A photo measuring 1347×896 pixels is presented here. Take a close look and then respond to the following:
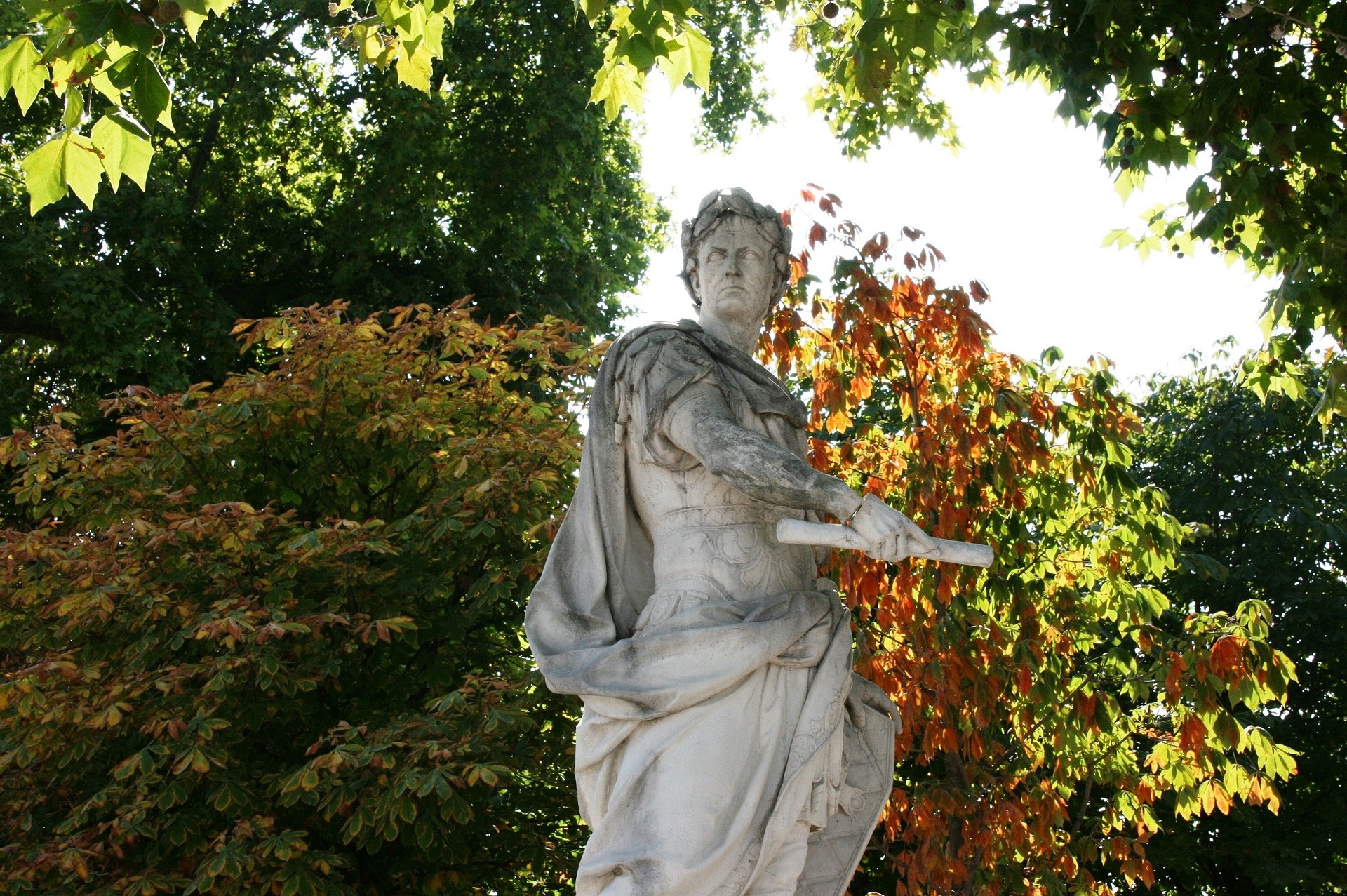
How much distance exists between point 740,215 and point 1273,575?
12.5m

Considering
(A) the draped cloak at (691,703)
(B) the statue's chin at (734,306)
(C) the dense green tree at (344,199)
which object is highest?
(C) the dense green tree at (344,199)

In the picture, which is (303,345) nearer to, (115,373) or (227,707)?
(227,707)

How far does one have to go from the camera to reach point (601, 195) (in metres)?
16.1

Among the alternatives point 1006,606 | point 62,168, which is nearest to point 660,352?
point 62,168

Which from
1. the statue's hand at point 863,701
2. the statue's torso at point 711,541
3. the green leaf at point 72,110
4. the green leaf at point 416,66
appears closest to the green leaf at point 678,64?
the green leaf at point 416,66

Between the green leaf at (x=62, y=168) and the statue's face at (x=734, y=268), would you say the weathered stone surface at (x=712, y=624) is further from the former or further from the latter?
the green leaf at (x=62, y=168)

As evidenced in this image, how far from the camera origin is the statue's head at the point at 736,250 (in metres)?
4.52

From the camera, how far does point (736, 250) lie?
453cm

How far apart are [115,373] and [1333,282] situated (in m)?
11.3

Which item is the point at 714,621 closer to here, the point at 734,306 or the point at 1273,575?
the point at 734,306

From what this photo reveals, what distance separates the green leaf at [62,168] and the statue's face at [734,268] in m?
1.75

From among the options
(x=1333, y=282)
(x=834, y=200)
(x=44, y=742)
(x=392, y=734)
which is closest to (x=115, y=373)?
(x=44, y=742)

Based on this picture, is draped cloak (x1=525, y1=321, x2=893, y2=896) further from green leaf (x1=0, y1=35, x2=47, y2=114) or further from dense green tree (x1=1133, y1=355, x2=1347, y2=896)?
dense green tree (x1=1133, y1=355, x2=1347, y2=896)

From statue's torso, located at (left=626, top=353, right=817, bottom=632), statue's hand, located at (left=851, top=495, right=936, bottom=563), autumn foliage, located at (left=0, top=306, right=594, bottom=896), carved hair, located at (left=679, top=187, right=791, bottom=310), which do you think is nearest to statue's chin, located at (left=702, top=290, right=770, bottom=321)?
carved hair, located at (left=679, top=187, right=791, bottom=310)
